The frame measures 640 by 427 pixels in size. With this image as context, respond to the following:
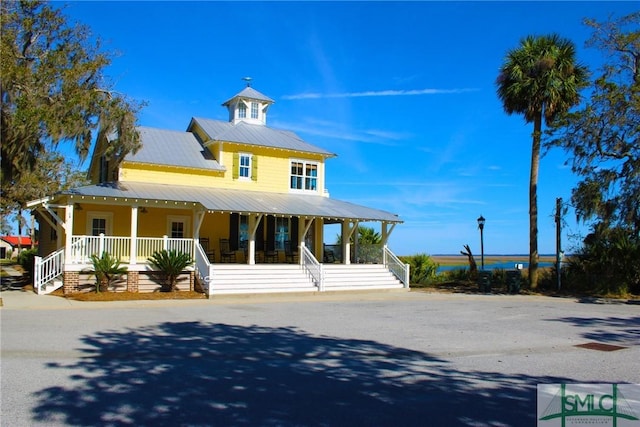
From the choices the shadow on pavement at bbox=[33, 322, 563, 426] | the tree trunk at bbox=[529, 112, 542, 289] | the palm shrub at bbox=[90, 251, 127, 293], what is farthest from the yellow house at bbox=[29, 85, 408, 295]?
the shadow on pavement at bbox=[33, 322, 563, 426]

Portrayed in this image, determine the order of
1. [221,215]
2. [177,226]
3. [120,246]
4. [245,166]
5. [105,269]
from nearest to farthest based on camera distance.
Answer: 1. [105,269]
2. [120,246]
3. [177,226]
4. [221,215]
5. [245,166]

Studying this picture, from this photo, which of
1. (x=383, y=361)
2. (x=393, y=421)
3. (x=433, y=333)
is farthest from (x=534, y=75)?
(x=393, y=421)

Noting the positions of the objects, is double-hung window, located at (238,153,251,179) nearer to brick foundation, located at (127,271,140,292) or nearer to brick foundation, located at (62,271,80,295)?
brick foundation, located at (127,271,140,292)

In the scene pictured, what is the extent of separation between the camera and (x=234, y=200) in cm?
2288

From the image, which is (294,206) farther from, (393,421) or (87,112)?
(393,421)

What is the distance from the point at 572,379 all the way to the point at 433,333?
14.6 ft

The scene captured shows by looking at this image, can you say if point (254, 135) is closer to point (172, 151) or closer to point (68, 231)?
point (172, 151)

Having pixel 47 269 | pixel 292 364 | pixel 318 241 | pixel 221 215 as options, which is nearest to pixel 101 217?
pixel 47 269

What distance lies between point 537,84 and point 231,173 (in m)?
13.7

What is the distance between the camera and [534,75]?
79.5ft

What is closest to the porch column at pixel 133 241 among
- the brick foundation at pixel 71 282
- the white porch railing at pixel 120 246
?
the white porch railing at pixel 120 246

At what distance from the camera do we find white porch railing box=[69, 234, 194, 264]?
1953 cm

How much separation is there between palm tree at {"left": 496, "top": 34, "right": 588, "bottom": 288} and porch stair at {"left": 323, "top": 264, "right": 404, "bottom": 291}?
6.53m

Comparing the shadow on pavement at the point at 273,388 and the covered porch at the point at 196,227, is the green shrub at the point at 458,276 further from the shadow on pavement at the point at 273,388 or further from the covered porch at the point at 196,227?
the shadow on pavement at the point at 273,388
